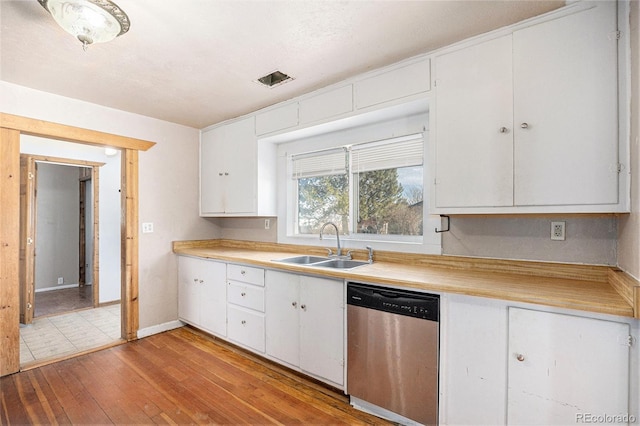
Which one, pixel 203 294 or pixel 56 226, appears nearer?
pixel 203 294

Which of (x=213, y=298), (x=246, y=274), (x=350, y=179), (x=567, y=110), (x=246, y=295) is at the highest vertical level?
(x=567, y=110)

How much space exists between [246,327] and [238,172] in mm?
1642

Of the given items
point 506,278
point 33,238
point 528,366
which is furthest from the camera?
point 33,238

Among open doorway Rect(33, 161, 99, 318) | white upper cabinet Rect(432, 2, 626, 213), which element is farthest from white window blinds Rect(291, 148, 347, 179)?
open doorway Rect(33, 161, 99, 318)

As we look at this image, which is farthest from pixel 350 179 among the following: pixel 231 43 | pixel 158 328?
pixel 158 328

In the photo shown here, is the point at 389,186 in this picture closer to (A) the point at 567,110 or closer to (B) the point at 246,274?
(A) the point at 567,110

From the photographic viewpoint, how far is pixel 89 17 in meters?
1.58

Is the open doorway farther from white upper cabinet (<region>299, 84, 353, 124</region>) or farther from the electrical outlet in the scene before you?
the electrical outlet

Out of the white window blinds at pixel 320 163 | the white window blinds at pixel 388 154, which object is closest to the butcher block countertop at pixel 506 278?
the white window blinds at pixel 388 154

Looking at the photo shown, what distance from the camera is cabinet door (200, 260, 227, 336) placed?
3092 mm

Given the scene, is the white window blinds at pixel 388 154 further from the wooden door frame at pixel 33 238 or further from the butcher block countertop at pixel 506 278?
the wooden door frame at pixel 33 238

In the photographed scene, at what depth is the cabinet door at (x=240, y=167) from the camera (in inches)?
130

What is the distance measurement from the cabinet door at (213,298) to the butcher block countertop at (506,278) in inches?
20.9

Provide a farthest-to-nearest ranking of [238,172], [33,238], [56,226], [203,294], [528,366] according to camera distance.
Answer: [56,226]
[33,238]
[238,172]
[203,294]
[528,366]
